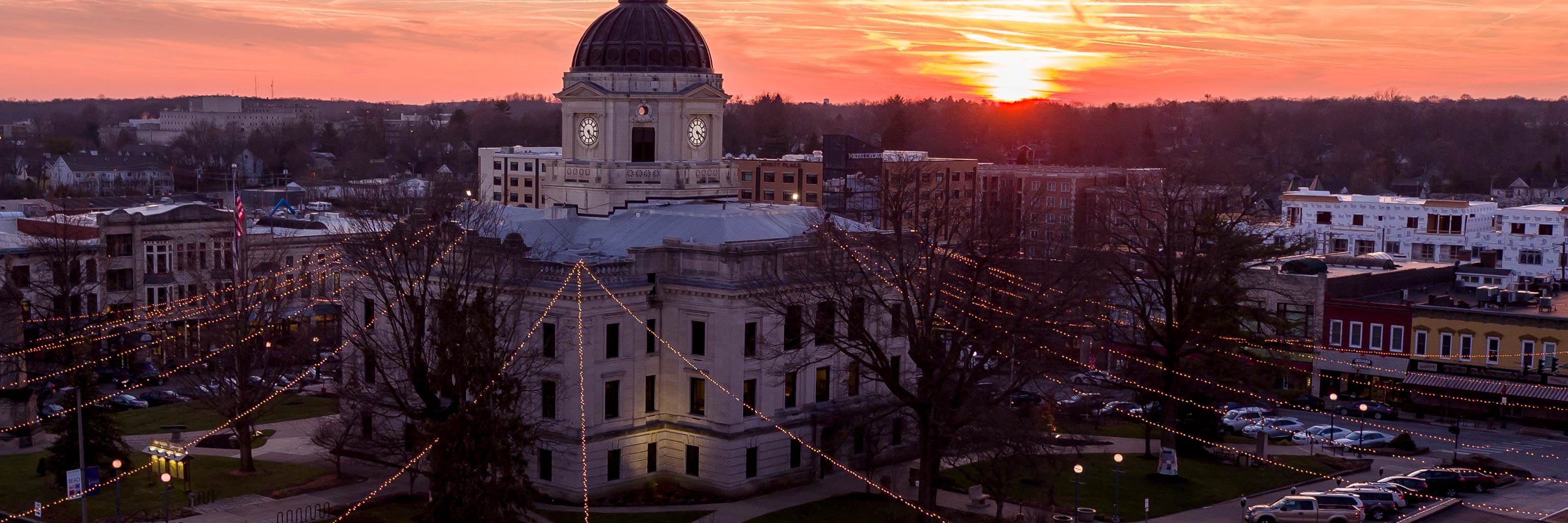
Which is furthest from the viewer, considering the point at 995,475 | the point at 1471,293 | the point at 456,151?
the point at 456,151

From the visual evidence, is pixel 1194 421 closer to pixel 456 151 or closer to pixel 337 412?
pixel 337 412

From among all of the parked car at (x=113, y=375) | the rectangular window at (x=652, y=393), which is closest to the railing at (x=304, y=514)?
the rectangular window at (x=652, y=393)

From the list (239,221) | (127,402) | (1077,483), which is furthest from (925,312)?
(127,402)

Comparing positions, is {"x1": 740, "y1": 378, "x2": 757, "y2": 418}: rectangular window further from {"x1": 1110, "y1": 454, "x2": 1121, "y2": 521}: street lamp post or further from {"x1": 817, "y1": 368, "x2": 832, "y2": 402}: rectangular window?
{"x1": 1110, "y1": 454, "x2": 1121, "y2": 521}: street lamp post

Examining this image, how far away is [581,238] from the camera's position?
55.2 metres

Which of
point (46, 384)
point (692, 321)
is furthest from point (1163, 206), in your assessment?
point (46, 384)

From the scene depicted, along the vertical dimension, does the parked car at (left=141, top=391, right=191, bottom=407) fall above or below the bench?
below

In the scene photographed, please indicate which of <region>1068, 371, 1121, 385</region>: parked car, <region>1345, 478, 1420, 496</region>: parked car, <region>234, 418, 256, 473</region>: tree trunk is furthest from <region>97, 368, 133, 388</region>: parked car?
<region>1345, 478, 1420, 496</region>: parked car

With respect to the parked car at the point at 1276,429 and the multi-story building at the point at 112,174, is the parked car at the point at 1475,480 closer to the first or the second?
the parked car at the point at 1276,429

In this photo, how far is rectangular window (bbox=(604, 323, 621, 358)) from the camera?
48.9 m

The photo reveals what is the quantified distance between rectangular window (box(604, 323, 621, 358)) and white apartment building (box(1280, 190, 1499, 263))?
6151 cm

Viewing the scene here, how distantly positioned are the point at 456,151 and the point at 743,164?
3472 inches

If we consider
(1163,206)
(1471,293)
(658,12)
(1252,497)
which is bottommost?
(1252,497)

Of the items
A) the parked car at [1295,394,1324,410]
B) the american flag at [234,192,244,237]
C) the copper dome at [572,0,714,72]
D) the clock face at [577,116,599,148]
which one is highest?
the copper dome at [572,0,714,72]
